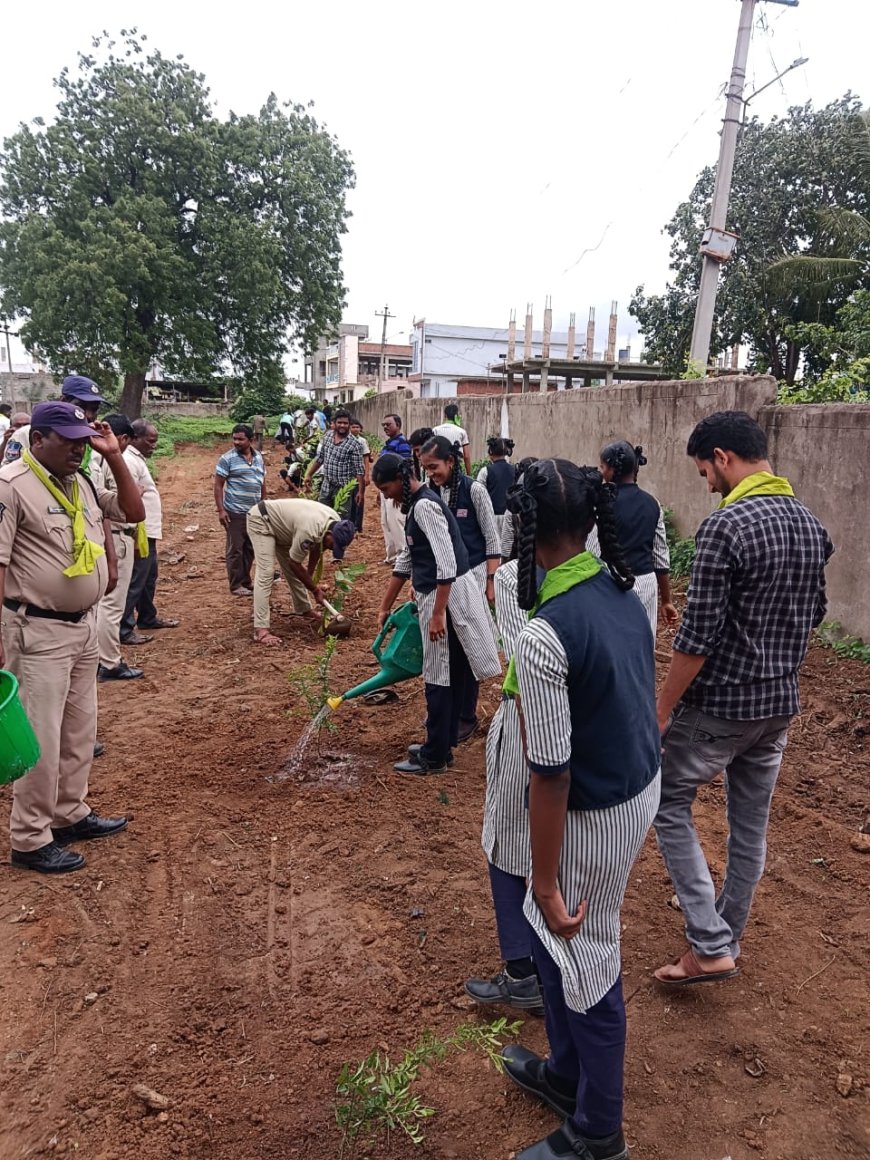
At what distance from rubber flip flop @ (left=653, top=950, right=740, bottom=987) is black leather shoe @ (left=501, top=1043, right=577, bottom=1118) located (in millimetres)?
565

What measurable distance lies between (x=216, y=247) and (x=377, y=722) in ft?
77.2

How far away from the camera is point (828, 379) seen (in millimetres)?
7023

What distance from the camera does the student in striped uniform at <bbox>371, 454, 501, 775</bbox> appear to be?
3887mm

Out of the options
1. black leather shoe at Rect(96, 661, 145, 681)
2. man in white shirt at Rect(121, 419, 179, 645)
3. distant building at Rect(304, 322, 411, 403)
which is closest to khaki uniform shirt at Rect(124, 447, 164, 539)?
man in white shirt at Rect(121, 419, 179, 645)

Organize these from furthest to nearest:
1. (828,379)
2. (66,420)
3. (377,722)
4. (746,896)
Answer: (828,379), (377,722), (66,420), (746,896)

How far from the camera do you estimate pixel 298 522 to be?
6098mm

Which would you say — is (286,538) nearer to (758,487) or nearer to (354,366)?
(758,487)

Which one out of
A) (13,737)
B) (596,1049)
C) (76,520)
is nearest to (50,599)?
(76,520)

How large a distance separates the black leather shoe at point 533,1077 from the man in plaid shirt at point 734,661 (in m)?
0.60

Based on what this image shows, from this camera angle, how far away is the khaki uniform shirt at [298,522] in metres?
6.07

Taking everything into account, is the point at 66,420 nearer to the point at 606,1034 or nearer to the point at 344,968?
the point at 344,968

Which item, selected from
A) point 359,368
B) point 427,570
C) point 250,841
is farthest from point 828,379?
point 359,368

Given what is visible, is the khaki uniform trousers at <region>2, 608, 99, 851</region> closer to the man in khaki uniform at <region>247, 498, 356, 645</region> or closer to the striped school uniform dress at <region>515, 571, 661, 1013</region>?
the striped school uniform dress at <region>515, 571, 661, 1013</region>

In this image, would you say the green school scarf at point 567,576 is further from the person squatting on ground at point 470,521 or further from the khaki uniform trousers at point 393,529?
the khaki uniform trousers at point 393,529
